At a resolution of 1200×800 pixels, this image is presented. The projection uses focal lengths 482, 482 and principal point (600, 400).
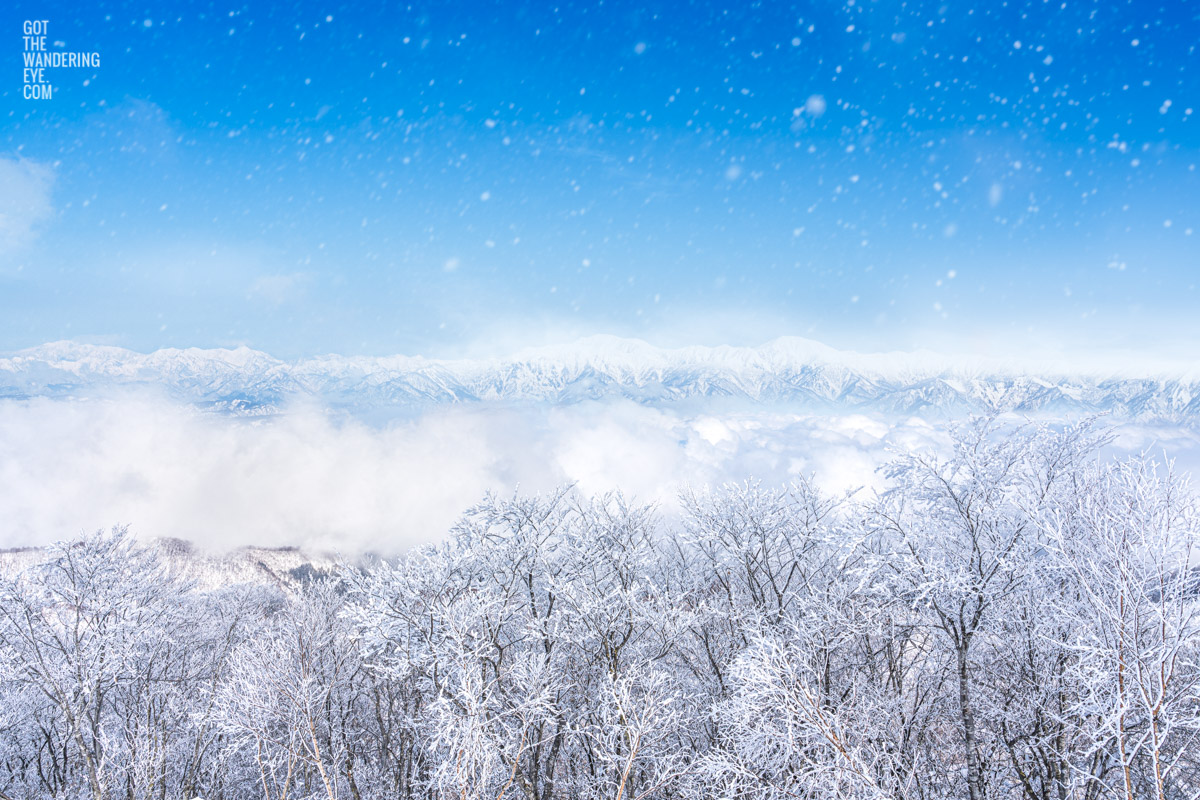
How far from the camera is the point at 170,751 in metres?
19.2

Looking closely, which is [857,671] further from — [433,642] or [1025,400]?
[433,642]

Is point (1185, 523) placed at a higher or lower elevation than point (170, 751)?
higher

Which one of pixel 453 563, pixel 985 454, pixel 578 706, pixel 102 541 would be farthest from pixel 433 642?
pixel 985 454

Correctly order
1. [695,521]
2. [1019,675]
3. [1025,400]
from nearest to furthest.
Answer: [1019,675] → [1025,400] → [695,521]

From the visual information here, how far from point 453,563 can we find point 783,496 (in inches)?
465

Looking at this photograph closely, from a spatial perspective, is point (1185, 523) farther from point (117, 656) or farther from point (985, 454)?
point (117, 656)

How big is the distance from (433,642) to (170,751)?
1641 cm

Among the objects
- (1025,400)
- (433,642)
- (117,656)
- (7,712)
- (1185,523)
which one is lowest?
(7,712)

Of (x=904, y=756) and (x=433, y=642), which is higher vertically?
(x=433, y=642)

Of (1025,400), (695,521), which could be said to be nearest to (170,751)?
(695,521)

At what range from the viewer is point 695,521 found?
16922 mm

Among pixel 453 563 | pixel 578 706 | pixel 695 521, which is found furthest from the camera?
pixel 695 521

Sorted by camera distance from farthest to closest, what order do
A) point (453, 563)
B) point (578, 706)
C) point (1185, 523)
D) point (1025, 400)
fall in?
point (578, 706)
point (453, 563)
point (1025, 400)
point (1185, 523)

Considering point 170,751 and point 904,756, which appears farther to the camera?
point 170,751
